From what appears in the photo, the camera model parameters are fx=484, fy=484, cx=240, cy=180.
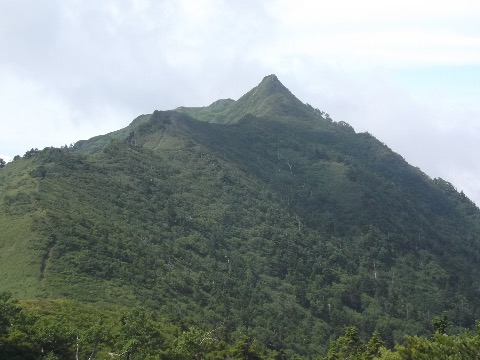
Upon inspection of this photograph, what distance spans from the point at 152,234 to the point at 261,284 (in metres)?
41.1

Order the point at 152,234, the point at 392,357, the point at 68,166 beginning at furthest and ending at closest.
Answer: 1. the point at 68,166
2. the point at 152,234
3. the point at 392,357

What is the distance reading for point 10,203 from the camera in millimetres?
140125

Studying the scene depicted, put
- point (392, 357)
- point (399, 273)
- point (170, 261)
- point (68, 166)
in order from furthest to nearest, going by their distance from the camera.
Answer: point (399, 273)
point (68, 166)
point (170, 261)
point (392, 357)

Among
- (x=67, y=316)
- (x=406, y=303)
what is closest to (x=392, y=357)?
(x=67, y=316)

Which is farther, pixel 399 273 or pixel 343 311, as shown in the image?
pixel 399 273

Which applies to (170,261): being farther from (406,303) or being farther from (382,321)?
(406,303)

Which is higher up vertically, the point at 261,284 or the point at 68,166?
the point at 68,166

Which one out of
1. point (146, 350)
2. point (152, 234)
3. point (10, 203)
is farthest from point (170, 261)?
point (146, 350)

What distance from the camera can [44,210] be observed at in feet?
438

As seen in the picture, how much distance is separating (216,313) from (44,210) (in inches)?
2177

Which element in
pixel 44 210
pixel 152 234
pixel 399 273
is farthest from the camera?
pixel 399 273

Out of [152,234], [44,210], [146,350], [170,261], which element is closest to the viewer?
[146,350]

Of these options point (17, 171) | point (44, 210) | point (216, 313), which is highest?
point (17, 171)

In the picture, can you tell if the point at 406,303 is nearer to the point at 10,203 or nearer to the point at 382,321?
the point at 382,321
